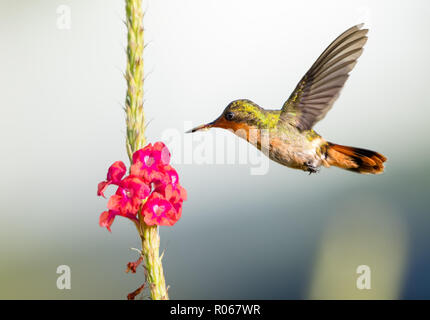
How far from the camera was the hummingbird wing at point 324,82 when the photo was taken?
2562 millimetres

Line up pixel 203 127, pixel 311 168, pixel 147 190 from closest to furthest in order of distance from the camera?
pixel 147 190
pixel 203 127
pixel 311 168

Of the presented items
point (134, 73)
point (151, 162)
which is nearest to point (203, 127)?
point (151, 162)

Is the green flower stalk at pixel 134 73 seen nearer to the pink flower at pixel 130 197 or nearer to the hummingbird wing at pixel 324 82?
the pink flower at pixel 130 197

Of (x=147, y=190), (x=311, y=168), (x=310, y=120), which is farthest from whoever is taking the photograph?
(x=310, y=120)

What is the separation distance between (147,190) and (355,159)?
5.26 ft

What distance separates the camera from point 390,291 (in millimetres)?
4305

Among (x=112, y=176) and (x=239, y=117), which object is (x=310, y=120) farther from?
(x=112, y=176)

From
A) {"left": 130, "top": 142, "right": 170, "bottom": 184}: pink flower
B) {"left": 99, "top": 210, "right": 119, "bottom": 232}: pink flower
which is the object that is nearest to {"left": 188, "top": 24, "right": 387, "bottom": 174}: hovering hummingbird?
{"left": 130, "top": 142, "right": 170, "bottom": 184}: pink flower

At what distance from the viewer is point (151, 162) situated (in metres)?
1.72

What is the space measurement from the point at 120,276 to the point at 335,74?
367cm

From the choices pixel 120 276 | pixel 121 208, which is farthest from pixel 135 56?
pixel 120 276

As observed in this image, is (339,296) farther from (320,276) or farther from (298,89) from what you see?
(298,89)

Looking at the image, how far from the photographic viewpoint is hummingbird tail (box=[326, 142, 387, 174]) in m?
2.75
